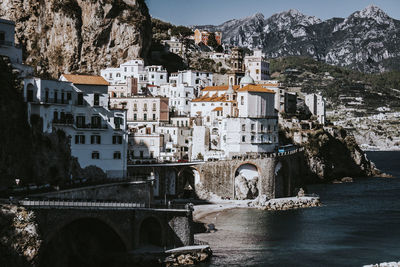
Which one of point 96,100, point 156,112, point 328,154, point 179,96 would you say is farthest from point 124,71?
point 96,100

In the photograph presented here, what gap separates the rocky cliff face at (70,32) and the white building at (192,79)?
14381 millimetres

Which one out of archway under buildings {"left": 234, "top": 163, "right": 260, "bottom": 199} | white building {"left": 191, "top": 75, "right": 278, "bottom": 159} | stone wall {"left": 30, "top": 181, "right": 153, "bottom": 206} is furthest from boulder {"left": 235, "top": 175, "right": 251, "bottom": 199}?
stone wall {"left": 30, "top": 181, "right": 153, "bottom": 206}

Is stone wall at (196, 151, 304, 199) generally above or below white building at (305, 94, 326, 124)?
below

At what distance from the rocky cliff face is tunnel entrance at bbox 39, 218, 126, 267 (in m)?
72.2

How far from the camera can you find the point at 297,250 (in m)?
74.4

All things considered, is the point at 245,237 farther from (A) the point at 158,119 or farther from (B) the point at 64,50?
(B) the point at 64,50

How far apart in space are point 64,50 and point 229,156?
47.3 metres

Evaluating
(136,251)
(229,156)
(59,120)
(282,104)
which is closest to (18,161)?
(59,120)

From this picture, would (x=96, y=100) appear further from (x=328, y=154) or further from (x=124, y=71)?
(x=328, y=154)

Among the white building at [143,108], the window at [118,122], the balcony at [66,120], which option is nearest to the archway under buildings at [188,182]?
the white building at [143,108]

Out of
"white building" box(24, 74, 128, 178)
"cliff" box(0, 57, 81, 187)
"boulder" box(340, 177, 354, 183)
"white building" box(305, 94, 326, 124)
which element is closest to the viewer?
"cliff" box(0, 57, 81, 187)

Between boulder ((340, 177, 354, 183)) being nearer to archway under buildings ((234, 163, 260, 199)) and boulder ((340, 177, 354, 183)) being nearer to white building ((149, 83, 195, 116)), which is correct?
white building ((149, 83, 195, 116))

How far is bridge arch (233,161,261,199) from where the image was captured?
106312mm

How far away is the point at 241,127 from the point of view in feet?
365
